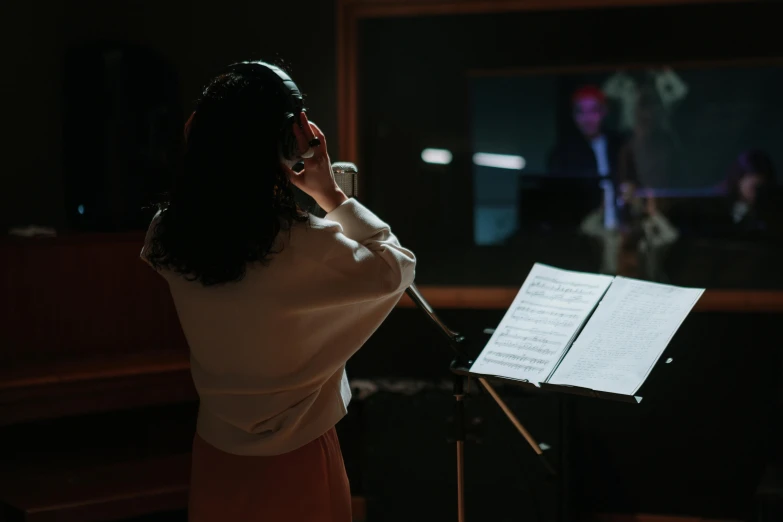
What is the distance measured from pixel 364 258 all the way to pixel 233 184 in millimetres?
278

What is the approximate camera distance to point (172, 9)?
10.3 ft

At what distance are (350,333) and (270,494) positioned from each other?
36 centimetres

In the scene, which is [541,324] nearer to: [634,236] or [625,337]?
[625,337]

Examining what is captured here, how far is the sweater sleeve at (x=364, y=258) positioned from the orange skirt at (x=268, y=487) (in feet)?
1.14

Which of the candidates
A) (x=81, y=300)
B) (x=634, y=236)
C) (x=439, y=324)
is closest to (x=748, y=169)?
(x=634, y=236)

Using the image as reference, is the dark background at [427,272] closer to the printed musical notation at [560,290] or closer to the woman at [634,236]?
the woman at [634,236]

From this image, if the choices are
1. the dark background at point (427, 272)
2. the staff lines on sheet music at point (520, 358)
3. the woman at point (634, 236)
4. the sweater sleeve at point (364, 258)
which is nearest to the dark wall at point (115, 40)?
the dark background at point (427, 272)

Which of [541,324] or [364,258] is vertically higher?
[364,258]

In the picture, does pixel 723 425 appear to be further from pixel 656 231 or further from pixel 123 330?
pixel 123 330

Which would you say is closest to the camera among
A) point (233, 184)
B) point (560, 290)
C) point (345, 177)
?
point (233, 184)

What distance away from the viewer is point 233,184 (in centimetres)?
141

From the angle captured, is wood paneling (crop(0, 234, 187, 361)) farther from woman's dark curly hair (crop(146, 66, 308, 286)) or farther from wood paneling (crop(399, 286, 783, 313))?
woman's dark curly hair (crop(146, 66, 308, 286))

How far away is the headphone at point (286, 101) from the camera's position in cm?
144

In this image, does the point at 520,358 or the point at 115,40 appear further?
the point at 115,40
